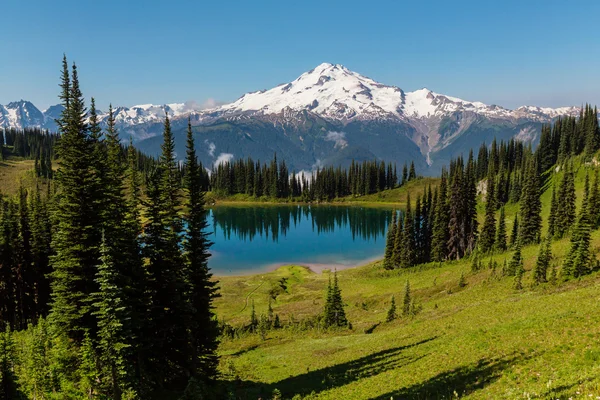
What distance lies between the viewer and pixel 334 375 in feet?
92.4

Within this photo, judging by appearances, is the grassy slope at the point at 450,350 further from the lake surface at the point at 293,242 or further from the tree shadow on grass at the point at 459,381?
the lake surface at the point at 293,242

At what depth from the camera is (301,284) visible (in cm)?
8738

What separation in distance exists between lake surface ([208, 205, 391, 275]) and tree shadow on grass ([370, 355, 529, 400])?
86.5 m

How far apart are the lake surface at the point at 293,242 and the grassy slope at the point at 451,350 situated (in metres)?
48.1

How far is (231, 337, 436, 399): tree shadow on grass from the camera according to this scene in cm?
2630

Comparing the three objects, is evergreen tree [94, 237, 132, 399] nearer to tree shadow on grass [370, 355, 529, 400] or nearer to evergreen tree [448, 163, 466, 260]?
tree shadow on grass [370, 355, 529, 400]

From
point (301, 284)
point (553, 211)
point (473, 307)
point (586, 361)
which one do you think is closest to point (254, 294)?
point (301, 284)

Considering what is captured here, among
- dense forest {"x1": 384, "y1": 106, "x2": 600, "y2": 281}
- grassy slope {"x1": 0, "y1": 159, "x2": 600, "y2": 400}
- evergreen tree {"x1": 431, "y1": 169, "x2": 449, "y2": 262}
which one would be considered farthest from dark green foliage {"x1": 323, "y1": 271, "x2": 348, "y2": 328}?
evergreen tree {"x1": 431, "y1": 169, "x2": 449, "y2": 262}

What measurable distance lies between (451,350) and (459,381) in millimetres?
6572

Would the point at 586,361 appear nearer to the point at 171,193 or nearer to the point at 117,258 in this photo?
the point at 117,258

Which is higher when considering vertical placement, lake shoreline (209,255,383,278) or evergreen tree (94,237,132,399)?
evergreen tree (94,237,132,399)

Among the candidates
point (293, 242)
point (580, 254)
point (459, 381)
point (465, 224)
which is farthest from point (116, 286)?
point (293, 242)

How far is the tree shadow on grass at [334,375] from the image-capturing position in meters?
26.3

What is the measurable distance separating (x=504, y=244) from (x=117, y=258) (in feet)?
294
